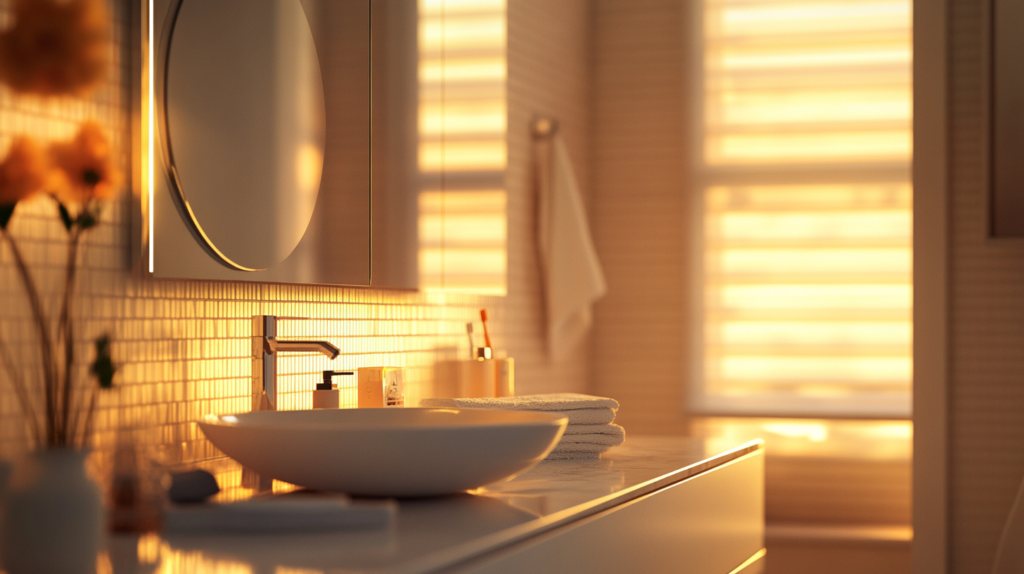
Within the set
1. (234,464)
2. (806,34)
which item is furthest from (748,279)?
(234,464)

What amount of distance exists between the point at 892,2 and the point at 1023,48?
0.52 metres

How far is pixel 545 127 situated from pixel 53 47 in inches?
74.9

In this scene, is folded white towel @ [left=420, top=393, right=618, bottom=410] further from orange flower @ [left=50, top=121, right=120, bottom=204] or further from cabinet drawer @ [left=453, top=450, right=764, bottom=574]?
orange flower @ [left=50, top=121, right=120, bottom=204]

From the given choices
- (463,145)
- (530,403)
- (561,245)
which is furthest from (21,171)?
(561,245)

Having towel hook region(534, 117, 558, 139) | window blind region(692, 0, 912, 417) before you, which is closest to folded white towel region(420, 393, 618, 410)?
towel hook region(534, 117, 558, 139)

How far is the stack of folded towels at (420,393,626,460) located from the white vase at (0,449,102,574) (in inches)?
32.4

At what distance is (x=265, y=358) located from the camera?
1.45 meters

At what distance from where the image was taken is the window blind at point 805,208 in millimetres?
2898

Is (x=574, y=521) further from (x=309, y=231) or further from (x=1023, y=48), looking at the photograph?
(x=1023, y=48)

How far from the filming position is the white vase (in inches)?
31.8

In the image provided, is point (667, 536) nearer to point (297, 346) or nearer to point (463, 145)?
point (297, 346)

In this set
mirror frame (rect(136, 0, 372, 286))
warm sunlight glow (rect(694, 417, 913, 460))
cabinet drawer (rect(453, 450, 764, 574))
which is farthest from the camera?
warm sunlight glow (rect(694, 417, 913, 460))

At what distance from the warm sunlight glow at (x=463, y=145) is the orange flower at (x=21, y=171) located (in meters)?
1.18

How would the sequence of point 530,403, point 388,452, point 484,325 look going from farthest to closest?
point 484,325 < point 530,403 < point 388,452
